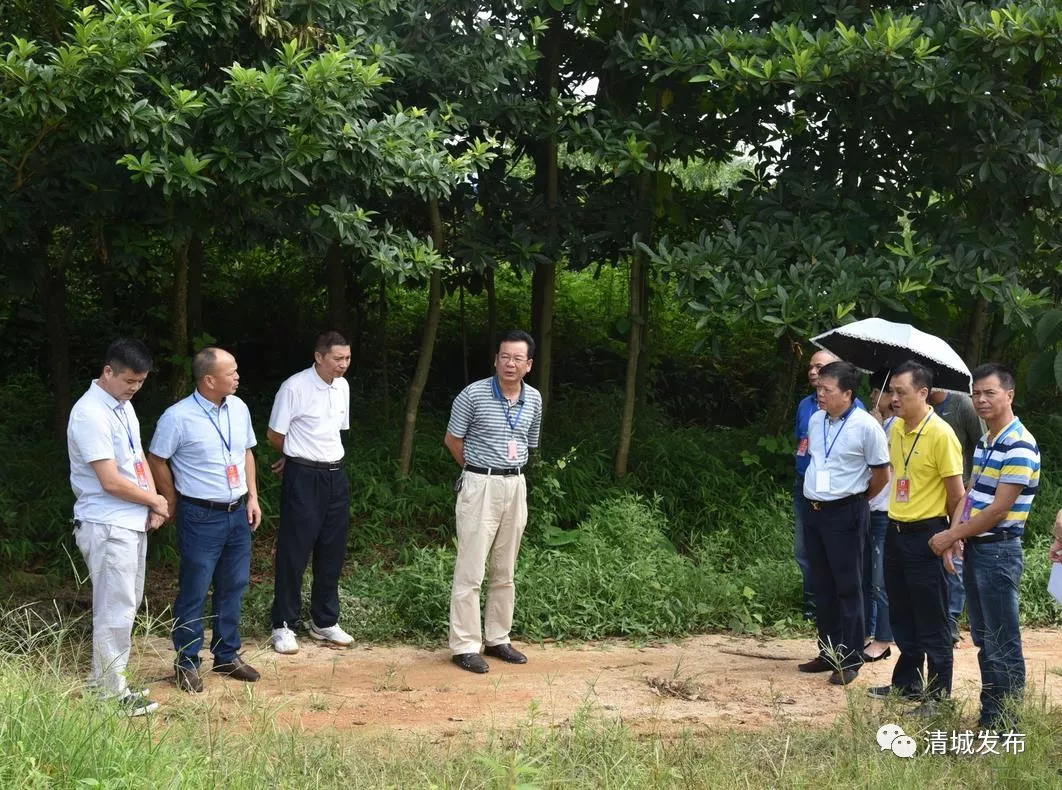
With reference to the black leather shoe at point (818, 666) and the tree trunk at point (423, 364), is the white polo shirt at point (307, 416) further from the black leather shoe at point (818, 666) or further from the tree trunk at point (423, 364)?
the black leather shoe at point (818, 666)

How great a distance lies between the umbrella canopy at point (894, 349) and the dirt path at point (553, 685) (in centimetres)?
159

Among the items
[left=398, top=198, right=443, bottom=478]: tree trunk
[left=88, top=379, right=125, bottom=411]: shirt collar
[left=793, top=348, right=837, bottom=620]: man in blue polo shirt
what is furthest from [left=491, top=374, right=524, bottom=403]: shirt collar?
[left=398, top=198, right=443, bottom=478]: tree trunk

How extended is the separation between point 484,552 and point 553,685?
85 cm

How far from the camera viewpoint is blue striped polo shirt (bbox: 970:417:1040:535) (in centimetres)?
502

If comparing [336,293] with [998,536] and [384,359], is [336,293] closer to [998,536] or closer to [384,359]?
[384,359]

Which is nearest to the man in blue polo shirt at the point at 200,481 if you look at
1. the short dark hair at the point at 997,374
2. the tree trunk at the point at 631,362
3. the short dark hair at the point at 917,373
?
the short dark hair at the point at 917,373

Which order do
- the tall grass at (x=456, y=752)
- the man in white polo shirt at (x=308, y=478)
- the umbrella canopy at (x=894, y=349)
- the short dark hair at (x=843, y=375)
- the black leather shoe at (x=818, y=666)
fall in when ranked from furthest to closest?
the man in white polo shirt at (x=308, y=478) < the black leather shoe at (x=818, y=666) < the umbrella canopy at (x=894, y=349) < the short dark hair at (x=843, y=375) < the tall grass at (x=456, y=752)

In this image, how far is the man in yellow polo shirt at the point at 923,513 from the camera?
551cm

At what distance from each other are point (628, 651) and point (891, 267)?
9.94 ft

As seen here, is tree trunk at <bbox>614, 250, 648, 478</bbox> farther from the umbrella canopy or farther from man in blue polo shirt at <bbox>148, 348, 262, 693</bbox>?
man in blue polo shirt at <bbox>148, 348, 262, 693</bbox>

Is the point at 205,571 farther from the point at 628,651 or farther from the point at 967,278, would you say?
the point at 967,278

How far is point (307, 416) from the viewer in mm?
6785

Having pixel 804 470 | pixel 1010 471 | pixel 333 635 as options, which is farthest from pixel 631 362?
pixel 1010 471

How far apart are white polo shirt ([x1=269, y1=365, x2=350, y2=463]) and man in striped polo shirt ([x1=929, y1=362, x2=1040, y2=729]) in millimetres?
3407
